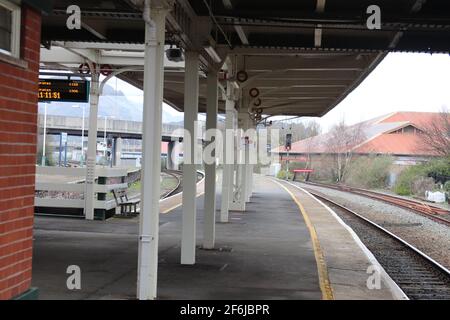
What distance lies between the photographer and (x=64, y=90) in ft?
47.8

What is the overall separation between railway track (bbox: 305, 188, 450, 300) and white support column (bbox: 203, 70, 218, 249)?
146 inches

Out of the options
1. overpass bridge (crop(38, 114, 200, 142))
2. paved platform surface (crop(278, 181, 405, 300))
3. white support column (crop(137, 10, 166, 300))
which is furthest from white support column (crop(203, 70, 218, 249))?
overpass bridge (crop(38, 114, 200, 142))

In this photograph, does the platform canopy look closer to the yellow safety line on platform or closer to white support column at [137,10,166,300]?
white support column at [137,10,166,300]

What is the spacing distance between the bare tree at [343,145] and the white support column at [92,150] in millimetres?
50786

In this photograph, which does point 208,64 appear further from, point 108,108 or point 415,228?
point 108,108

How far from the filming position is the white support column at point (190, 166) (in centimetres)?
980

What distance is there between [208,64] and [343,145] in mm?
63089

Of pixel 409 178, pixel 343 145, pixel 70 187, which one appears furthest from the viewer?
pixel 343 145

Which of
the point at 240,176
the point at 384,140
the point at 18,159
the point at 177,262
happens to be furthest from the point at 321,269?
the point at 384,140

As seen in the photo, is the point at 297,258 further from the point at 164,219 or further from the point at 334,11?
the point at 164,219

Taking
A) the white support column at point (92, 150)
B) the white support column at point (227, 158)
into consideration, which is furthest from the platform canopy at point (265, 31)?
the white support column at point (227, 158)

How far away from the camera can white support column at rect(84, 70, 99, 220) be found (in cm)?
1579

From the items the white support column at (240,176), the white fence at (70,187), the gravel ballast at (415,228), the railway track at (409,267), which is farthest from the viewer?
the white support column at (240,176)

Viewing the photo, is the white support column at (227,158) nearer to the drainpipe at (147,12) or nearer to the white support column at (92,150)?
the white support column at (92,150)
